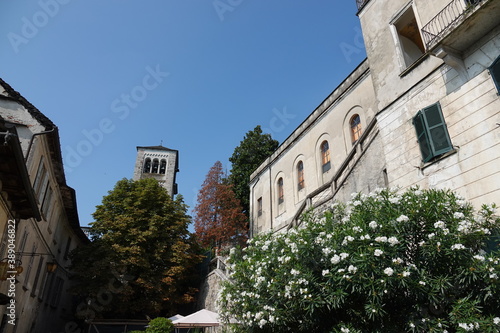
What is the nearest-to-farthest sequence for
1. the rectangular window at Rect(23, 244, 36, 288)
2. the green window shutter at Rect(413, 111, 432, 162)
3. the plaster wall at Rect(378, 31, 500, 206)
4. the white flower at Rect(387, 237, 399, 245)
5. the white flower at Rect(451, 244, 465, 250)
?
1. the white flower at Rect(451, 244, 465, 250)
2. the white flower at Rect(387, 237, 399, 245)
3. the plaster wall at Rect(378, 31, 500, 206)
4. the green window shutter at Rect(413, 111, 432, 162)
5. the rectangular window at Rect(23, 244, 36, 288)

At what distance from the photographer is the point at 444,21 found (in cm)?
812

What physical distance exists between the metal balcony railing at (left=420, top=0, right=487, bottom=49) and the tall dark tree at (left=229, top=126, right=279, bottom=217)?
83.4ft

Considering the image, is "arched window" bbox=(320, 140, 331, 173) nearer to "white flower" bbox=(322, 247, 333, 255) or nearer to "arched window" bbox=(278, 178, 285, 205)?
"arched window" bbox=(278, 178, 285, 205)

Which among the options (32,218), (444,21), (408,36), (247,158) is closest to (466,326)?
(444,21)

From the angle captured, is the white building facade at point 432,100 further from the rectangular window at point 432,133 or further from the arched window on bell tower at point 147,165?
the arched window on bell tower at point 147,165

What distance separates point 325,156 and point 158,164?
111ft

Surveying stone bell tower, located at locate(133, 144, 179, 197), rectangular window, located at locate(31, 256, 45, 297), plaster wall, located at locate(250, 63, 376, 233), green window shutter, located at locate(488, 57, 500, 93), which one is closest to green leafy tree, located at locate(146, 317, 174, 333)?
rectangular window, located at locate(31, 256, 45, 297)

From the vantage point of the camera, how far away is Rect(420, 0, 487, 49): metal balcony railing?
745cm

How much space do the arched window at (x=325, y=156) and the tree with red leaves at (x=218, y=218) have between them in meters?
12.6

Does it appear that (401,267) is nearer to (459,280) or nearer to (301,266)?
(459,280)

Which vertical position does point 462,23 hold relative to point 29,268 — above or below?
above

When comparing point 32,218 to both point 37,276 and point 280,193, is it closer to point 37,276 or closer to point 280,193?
point 37,276

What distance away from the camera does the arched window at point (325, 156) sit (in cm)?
1826

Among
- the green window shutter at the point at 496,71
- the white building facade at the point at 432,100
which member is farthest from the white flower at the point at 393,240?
the green window shutter at the point at 496,71
